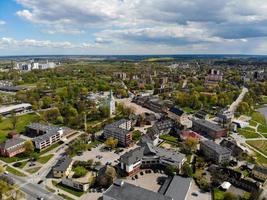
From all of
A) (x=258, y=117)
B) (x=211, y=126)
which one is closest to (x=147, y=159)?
(x=211, y=126)

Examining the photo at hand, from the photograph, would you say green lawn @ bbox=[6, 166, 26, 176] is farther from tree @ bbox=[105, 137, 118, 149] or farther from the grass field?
the grass field

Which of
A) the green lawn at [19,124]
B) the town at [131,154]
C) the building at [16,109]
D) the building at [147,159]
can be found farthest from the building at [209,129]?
the building at [16,109]

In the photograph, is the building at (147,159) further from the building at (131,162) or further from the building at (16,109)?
the building at (16,109)

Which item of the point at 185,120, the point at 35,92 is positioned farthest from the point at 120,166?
the point at 35,92

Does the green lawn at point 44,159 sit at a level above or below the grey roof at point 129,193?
below

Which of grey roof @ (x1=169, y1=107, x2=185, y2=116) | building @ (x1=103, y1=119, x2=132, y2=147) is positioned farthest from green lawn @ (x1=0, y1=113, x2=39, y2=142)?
grey roof @ (x1=169, y1=107, x2=185, y2=116)

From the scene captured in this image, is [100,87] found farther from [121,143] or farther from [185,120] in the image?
[121,143]

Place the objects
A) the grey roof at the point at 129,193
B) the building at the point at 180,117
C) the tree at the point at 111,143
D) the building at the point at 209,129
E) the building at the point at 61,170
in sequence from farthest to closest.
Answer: the building at the point at 180,117 → the building at the point at 209,129 → the tree at the point at 111,143 → the building at the point at 61,170 → the grey roof at the point at 129,193
